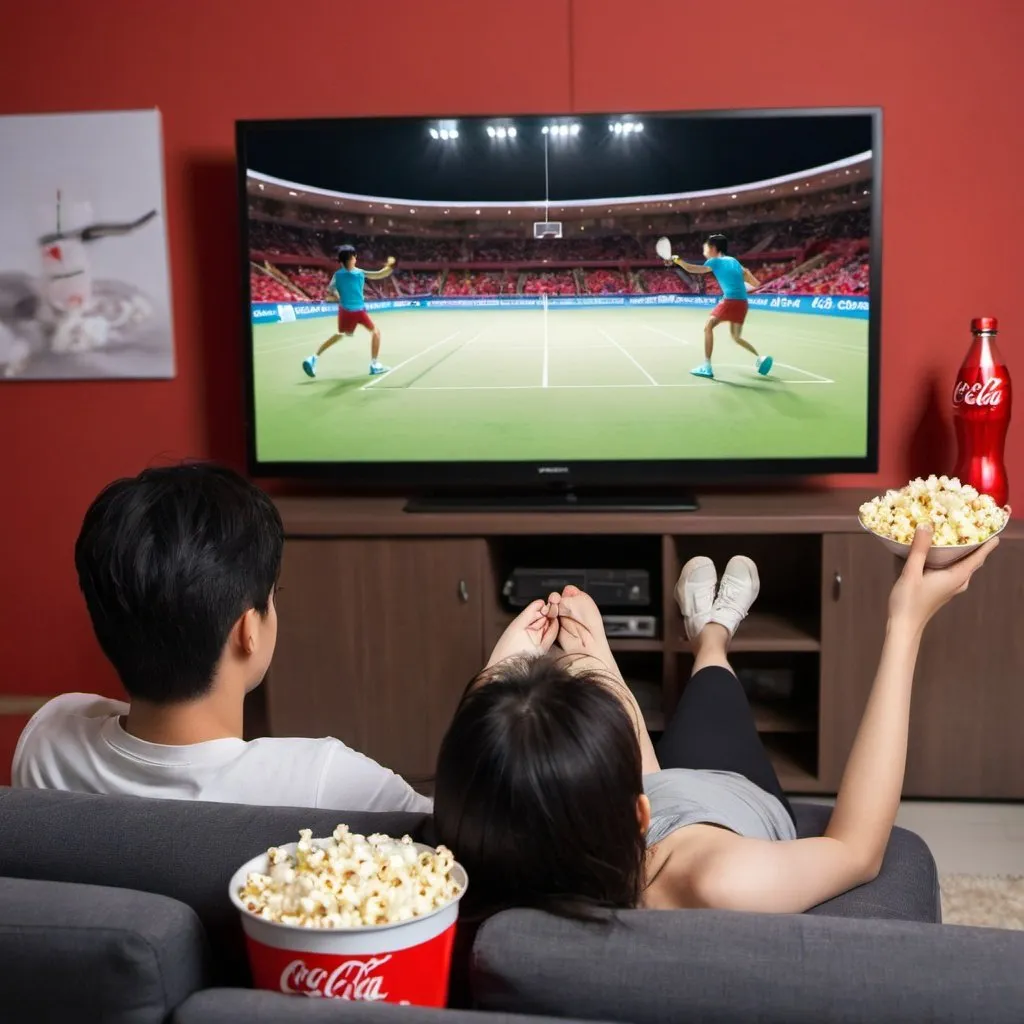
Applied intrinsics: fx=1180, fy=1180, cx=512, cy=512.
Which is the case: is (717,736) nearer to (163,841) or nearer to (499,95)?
(163,841)

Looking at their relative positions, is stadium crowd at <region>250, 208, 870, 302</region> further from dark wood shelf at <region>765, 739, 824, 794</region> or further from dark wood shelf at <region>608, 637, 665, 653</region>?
dark wood shelf at <region>765, 739, 824, 794</region>

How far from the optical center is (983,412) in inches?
126

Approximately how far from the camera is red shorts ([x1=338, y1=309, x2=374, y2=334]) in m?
3.42

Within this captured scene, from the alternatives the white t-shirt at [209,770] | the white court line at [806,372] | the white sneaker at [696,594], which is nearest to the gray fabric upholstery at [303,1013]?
the white t-shirt at [209,770]

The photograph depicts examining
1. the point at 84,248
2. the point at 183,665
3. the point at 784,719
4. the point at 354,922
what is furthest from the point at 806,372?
the point at 354,922

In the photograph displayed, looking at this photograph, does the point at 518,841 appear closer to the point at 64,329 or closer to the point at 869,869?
the point at 869,869

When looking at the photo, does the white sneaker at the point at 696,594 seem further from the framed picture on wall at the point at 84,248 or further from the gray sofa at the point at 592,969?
the framed picture on wall at the point at 84,248

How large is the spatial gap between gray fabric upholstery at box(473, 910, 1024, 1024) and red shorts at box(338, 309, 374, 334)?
267 cm

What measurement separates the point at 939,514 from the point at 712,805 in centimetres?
77

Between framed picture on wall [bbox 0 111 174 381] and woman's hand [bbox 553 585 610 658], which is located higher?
framed picture on wall [bbox 0 111 174 381]

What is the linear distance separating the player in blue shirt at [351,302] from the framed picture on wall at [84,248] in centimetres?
56

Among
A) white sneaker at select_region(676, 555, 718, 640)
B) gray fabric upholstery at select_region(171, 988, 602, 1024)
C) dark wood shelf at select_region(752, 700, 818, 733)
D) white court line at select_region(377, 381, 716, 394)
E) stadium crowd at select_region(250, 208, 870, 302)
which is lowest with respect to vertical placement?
dark wood shelf at select_region(752, 700, 818, 733)

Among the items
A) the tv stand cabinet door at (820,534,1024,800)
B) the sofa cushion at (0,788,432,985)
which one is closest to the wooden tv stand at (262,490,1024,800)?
the tv stand cabinet door at (820,534,1024,800)

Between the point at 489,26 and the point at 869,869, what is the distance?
2731mm
